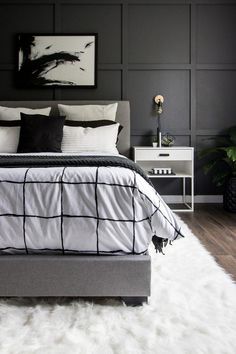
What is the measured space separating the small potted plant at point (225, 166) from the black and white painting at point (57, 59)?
1685mm

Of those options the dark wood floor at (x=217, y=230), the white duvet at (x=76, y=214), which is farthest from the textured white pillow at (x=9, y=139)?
the white duvet at (x=76, y=214)

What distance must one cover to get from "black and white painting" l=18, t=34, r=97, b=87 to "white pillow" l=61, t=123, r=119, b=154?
3.14 ft

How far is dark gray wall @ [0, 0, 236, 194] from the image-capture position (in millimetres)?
4512

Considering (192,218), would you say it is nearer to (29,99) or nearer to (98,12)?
(29,99)

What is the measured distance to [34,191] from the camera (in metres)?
1.79

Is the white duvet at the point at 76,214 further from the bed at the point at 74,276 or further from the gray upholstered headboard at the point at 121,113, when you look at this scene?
the gray upholstered headboard at the point at 121,113

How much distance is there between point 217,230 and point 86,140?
1.48 m

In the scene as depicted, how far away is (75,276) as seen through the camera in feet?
5.85

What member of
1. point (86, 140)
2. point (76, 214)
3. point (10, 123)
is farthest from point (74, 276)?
point (10, 123)

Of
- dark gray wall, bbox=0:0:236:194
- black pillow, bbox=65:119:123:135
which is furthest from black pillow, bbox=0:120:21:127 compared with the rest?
dark gray wall, bbox=0:0:236:194

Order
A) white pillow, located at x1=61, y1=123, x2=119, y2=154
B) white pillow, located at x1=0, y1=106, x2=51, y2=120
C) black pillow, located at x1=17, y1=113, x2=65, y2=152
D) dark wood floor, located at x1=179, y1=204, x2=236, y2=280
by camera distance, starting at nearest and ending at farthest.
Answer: dark wood floor, located at x1=179, y1=204, x2=236, y2=280, black pillow, located at x1=17, y1=113, x2=65, y2=152, white pillow, located at x1=61, y1=123, x2=119, y2=154, white pillow, located at x1=0, y1=106, x2=51, y2=120

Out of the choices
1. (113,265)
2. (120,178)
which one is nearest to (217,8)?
(120,178)

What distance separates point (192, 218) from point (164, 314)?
2237 mm

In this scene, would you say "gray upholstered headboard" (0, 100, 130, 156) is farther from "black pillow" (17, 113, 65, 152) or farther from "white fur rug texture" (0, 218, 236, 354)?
"white fur rug texture" (0, 218, 236, 354)
